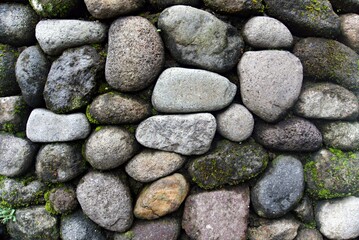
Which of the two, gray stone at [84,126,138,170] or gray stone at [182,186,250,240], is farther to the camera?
gray stone at [182,186,250,240]

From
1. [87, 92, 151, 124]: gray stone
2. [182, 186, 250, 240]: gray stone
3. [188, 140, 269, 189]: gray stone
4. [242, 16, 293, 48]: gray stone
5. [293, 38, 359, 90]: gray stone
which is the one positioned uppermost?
[242, 16, 293, 48]: gray stone

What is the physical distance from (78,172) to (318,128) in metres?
1.68

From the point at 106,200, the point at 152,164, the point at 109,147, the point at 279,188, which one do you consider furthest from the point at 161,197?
the point at 279,188

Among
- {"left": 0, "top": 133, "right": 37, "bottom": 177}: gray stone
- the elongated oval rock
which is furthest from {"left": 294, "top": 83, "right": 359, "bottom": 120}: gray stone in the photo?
{"left": 0, "top": 133, "right": 37, "bottom": 177}: gray stone

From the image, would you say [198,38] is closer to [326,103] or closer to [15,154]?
[326,103]

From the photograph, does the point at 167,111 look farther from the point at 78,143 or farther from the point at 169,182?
the point at 78,143

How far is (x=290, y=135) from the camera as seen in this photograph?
1973 millimetres

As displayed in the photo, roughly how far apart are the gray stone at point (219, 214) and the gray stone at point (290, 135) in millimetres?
418

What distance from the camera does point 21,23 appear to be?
200 centimetres

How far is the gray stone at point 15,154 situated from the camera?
205cm

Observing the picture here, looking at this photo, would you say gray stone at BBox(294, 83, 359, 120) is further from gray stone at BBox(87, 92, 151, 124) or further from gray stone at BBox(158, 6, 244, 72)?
gray stone at BBox(87, 92, 151, 124)

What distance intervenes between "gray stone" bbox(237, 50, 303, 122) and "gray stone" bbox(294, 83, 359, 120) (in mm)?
99

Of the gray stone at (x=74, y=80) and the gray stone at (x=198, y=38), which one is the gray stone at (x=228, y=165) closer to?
the gray stone at (x=198, y=38)

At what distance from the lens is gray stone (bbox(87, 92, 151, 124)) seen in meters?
1.87
